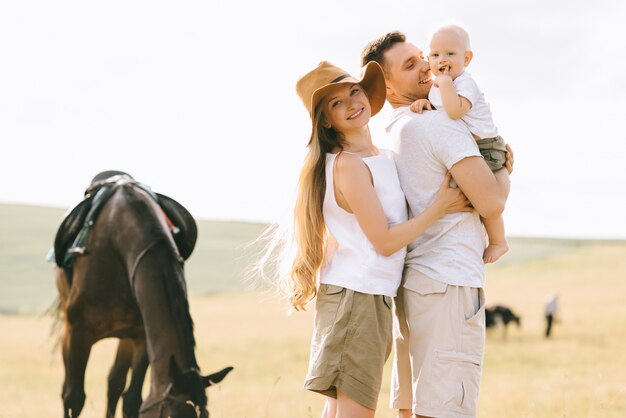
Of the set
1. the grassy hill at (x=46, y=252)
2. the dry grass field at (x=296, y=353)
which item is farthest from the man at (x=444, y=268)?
the grassy hill at (x=46, y=252)

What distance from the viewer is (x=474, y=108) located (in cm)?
393

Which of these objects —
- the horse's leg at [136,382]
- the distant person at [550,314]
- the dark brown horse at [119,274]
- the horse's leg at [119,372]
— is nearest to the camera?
the dark brown horse at [119,274]

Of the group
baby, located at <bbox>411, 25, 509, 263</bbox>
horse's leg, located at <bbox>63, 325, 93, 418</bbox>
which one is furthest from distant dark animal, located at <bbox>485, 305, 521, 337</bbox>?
baby, located at <bbox>411, 25, 509, 263</bbox>

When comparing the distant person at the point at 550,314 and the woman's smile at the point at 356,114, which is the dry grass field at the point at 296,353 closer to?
the distant person at the point at 550,314

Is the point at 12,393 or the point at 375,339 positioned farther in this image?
the point at 12,393

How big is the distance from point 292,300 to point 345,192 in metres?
0.67

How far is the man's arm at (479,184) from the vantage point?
381cm

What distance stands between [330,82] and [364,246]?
2.78 ft

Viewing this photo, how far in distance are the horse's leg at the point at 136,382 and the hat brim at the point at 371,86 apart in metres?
3.73

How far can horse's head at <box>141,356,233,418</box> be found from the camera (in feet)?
15.4

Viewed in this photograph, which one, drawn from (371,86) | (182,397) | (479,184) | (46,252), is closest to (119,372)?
(182,397)

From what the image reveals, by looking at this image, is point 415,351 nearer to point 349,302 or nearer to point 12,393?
point 349,302

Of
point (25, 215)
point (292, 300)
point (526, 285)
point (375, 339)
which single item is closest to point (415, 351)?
point (375, 339)

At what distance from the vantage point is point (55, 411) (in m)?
11.4
